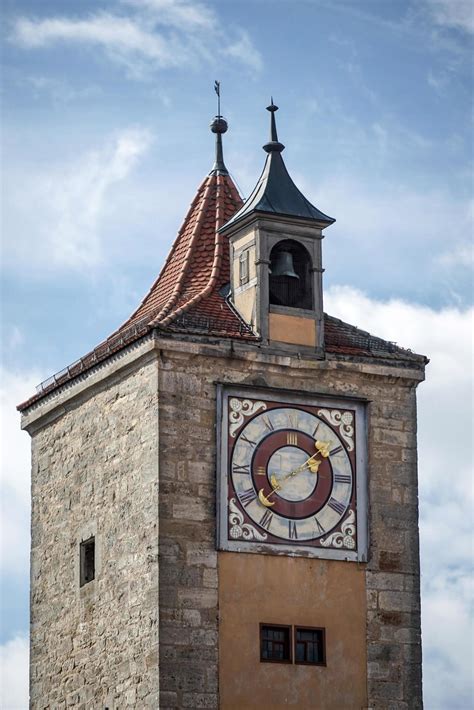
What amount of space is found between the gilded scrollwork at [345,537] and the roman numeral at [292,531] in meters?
0.46

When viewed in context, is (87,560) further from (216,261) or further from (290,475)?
(216,261)

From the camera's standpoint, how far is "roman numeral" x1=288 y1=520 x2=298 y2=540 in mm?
43719

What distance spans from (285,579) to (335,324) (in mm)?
4718

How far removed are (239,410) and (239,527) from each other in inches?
72.6

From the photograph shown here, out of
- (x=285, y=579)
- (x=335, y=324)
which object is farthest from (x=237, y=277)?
(x=285, y=579)

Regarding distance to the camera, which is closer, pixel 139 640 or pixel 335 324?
pixel 139 640

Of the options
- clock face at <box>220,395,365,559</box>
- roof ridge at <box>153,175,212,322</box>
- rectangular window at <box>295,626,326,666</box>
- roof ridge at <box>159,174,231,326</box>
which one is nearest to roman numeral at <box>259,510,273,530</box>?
clock face at <box>220,395,365,559</box>

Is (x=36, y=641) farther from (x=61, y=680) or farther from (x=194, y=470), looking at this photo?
(x=194, y=470)

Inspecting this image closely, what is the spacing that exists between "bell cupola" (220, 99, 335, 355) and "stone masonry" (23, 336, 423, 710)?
577mm

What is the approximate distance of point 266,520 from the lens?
4362 centimetres

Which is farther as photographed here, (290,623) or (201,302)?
(201,302)

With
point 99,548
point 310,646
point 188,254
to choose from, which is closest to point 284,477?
point 310,646

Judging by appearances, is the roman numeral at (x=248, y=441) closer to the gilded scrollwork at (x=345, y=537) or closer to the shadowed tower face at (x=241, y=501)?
the shadowed tower face at (x=241, y=501)

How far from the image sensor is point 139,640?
141 feet
